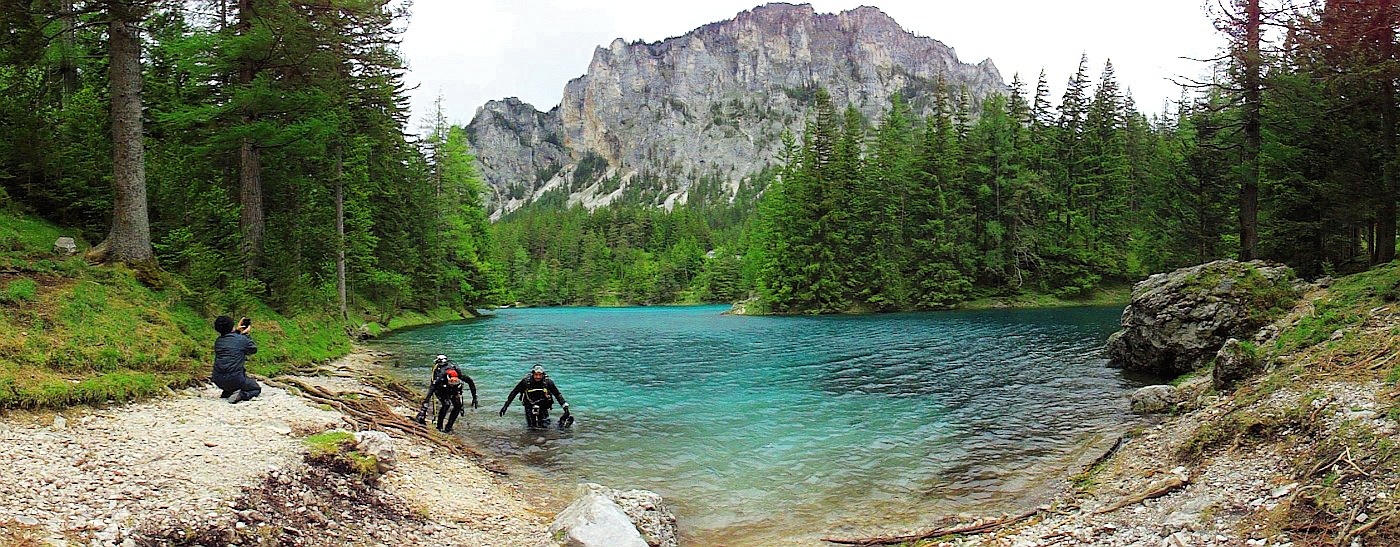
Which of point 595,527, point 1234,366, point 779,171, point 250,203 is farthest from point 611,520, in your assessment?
point 779,171

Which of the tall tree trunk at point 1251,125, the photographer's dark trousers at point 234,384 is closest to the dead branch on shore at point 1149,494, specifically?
the photographer's dark trousers at point 234,384

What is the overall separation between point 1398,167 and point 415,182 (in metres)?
53.0

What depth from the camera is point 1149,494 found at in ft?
26.8

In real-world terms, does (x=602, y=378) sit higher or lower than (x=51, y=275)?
lower

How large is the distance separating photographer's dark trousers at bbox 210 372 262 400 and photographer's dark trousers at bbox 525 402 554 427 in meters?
5.49

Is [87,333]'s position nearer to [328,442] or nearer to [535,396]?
[328,442]

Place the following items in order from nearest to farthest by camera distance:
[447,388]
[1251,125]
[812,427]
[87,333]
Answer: [87,333], [447,388], [812,427], [1251,125]

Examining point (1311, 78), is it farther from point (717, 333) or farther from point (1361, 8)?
point (717, 333)

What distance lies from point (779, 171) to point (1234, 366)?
62.0 m

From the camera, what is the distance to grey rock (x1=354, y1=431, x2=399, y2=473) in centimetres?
944

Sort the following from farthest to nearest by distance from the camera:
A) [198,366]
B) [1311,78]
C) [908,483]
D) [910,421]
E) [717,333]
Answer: [717,333] < [1311,78] < [910,421] < [198,366] < [908,483]

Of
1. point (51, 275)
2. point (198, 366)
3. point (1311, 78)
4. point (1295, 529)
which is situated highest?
point (1311, 78)

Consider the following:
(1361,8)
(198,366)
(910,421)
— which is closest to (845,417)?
(910,421)

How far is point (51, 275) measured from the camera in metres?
12.8
